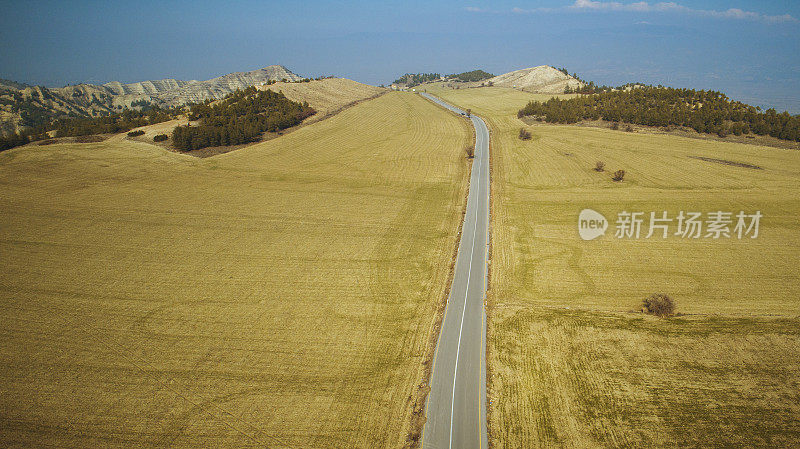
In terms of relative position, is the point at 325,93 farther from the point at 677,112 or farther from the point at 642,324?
the point at 642,324

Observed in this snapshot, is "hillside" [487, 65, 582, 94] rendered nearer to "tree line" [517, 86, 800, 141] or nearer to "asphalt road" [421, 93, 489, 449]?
"tree line" [517, 86, 800, 141]

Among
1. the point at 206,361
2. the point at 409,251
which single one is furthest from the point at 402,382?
the point at 409,251

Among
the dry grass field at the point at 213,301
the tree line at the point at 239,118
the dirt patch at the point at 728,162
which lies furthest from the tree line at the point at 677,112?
the tree line at the point at 239,118

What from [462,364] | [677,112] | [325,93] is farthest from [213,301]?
[677,112]

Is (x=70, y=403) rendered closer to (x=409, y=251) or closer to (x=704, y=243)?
(x=409, y=251)

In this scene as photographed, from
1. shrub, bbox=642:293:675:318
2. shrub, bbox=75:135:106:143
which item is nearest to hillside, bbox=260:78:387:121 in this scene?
shrub, bbox=75:135:106:143

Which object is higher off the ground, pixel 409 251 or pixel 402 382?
pixel 409 251
